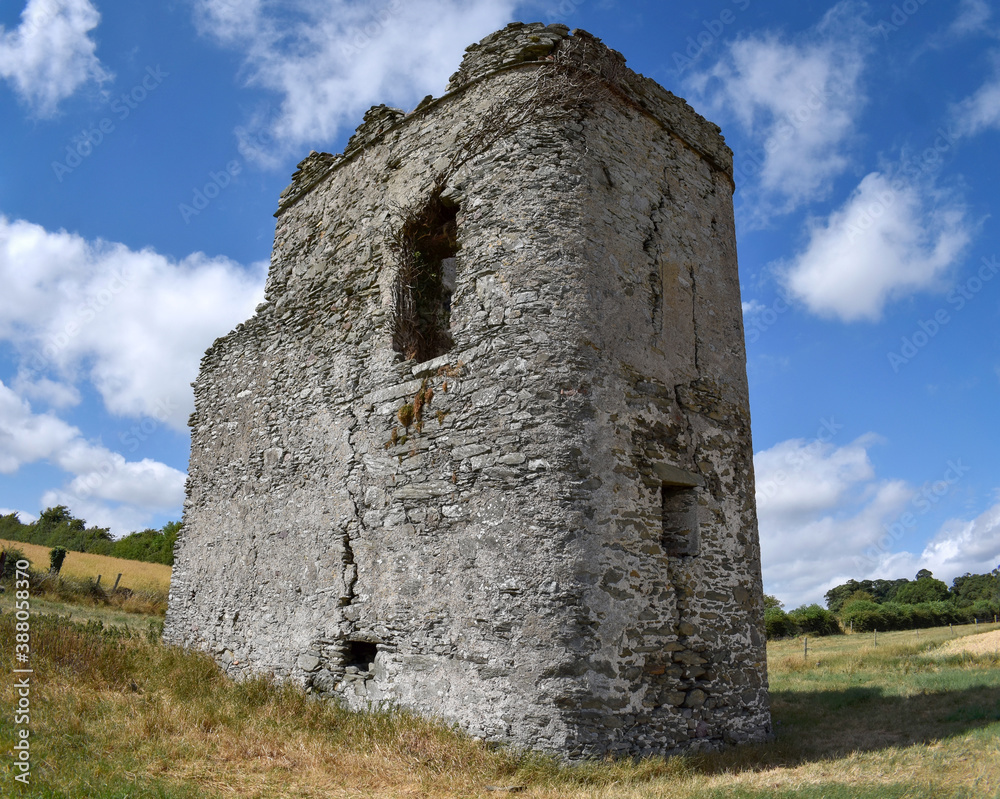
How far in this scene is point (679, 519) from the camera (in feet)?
21.1

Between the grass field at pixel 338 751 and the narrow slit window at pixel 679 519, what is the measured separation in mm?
1804

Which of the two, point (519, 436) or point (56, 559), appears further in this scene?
point (56, 559)

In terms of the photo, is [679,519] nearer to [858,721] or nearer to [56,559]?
[858,721]

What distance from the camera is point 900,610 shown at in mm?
34531

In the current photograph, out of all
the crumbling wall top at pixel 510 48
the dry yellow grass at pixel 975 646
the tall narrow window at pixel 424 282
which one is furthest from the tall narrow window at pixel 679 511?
the dry yellow grass at pixel 975 646

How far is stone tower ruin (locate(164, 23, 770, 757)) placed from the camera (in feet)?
18.1

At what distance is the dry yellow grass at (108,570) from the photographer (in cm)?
2039

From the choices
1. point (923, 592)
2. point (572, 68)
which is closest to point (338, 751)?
point (572, 68)

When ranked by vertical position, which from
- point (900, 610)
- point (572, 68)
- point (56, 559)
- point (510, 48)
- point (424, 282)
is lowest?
point (900, 610)

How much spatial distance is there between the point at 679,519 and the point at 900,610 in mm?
35501

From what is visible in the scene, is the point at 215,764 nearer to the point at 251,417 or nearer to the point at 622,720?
the point at 622,720

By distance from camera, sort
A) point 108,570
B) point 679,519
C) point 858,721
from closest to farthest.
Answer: point 679,519 → point 858,721 → point 108,570

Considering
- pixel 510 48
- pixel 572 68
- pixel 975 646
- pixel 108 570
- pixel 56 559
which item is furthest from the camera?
pixel 108 570

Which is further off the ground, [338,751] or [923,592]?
[923,592]
